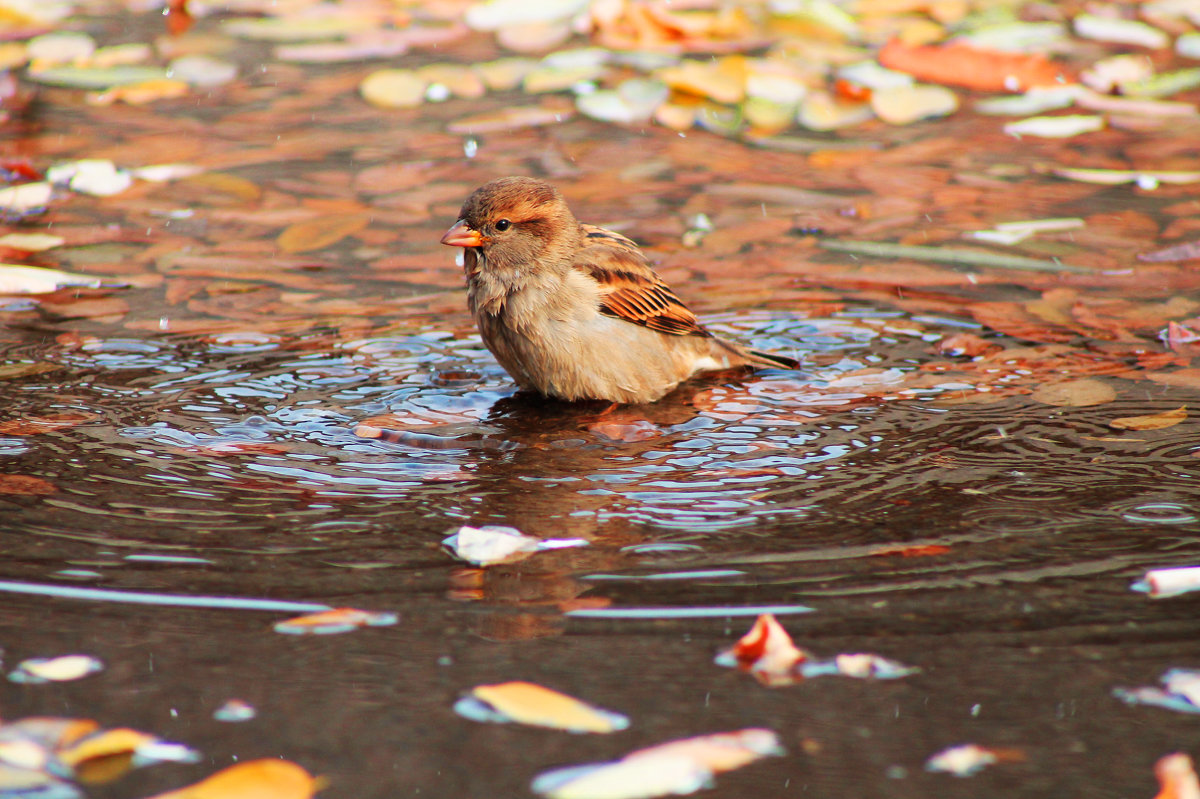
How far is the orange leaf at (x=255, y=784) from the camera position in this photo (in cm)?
265

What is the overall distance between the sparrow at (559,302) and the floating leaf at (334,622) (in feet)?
6.42

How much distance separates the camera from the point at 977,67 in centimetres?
912

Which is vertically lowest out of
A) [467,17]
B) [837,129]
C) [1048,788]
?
[1048,788]

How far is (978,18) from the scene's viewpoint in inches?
393

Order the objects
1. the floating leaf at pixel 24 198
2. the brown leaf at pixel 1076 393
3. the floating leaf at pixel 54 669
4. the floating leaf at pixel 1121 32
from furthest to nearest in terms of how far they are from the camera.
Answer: the floating leaf at pixel 1121 32 < the floating leaf at pixel 24 198 < the brown leaf at pixel 1076 393 < the floating leaf at pixel 54 669

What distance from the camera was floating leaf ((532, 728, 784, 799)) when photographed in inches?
105

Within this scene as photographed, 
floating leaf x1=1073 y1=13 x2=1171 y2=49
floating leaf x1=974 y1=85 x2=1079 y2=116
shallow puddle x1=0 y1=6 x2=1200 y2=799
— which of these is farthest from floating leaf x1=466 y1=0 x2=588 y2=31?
floating leaf x1=1073 y1=13 x2=1171 y2=49

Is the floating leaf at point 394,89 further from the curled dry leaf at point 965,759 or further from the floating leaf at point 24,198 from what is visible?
the curled dry leaf at point 965,759

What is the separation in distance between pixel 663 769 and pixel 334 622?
103 cm

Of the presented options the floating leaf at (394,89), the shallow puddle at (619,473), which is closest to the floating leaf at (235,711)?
the shallow puddle at (619,473)

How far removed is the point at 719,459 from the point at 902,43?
578cm

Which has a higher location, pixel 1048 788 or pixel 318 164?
pixel 318 164

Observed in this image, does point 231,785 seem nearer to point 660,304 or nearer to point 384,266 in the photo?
point 660,304

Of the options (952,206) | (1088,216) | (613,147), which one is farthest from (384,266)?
(1088,216)
